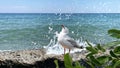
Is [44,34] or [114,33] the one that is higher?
[114,33]

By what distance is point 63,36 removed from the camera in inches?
287

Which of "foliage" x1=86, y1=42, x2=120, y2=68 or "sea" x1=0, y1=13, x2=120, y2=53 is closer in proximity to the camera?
"foliage" x1=86, y1=42, x2=120, y2=68

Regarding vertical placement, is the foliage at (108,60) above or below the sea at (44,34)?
above

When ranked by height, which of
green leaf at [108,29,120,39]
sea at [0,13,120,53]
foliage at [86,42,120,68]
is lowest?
sea at [0,13,120,53]

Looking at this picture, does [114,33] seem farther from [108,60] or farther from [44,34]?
[44,34]

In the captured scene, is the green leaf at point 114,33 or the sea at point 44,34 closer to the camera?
the green leaf at point 114,33

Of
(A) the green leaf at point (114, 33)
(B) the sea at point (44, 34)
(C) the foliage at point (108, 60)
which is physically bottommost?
(B) the sea at point (44, 34)

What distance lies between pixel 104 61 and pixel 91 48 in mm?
55

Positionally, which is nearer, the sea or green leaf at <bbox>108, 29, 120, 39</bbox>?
green leaf at <bbox>108, 29, 120, 39</bbox>

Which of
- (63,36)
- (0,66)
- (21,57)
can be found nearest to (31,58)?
(21,57)

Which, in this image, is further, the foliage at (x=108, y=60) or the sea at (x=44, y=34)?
the sea at (x=44, y=34)

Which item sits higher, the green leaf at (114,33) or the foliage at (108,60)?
the green leaf at (114,33)

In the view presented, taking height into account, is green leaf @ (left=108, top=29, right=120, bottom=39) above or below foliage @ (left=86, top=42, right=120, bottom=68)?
above

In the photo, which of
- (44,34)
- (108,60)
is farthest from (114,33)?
(44,34)
